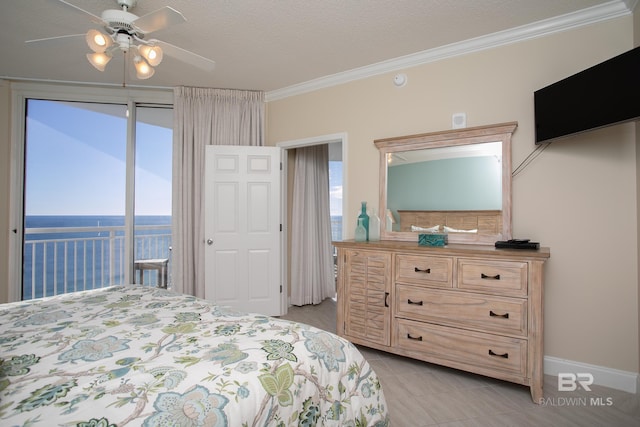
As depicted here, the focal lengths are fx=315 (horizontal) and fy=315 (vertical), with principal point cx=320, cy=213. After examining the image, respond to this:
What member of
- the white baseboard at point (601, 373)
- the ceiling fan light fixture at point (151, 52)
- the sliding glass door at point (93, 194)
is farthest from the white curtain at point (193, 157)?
the white baseboard at point (601, 373)

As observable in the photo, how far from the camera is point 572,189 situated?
229cm

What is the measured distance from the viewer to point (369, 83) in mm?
3203

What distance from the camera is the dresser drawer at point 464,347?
81.4 inches

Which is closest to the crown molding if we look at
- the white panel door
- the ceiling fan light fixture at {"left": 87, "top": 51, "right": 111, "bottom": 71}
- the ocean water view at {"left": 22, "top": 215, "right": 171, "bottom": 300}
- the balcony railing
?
the white panel door

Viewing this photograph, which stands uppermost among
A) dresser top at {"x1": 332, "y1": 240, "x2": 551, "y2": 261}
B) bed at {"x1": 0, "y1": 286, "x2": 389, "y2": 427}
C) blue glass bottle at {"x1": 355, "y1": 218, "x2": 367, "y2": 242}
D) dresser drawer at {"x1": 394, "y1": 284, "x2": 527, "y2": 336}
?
blue glass bottle at {"x1": 355, "y1": 218, "x2": 367, "y2": 242}

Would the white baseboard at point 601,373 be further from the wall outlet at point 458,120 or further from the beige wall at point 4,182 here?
the beige wall at point 4,182

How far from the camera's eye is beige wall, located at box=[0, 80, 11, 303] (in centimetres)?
340

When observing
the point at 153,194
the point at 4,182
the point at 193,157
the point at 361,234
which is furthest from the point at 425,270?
the point at 4,182

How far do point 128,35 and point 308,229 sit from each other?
2.89 m

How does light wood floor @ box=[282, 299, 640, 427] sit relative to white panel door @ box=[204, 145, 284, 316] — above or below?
below

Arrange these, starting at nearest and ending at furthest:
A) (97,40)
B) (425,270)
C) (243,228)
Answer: (97,40), (425,270), (243,228)

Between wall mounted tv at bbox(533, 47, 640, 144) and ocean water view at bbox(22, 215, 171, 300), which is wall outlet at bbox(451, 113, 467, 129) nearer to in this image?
wall mounted tv at bbox(533, 47, 640, 144)

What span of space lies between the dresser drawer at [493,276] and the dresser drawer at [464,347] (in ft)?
1.05

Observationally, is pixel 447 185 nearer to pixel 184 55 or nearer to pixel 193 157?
pixel 184 55
